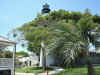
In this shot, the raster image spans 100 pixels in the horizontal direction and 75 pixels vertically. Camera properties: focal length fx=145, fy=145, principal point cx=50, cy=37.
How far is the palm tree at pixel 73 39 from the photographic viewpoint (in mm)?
7930

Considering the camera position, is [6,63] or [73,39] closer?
[73,39]

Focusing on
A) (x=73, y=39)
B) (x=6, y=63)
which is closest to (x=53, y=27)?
(x=73, y=39)

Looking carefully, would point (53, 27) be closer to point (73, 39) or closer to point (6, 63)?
point (73, 39)

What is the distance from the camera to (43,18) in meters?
23.9

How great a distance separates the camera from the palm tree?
7.93 meters

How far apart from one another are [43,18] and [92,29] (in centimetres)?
1578

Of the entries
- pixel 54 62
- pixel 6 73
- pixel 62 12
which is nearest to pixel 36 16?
pixel 62 12

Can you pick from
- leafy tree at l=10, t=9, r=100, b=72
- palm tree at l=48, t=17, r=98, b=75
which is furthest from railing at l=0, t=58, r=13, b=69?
palm tree at l=48, t=17, r=98, b=75

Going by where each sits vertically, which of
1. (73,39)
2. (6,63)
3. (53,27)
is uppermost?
(53,27)

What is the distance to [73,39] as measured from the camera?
8.20m

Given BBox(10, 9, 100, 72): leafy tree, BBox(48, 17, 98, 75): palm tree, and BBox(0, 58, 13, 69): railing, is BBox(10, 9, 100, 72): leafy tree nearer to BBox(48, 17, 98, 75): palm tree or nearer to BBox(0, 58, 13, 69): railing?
BBox(48, 17, 98, 75): palm tree

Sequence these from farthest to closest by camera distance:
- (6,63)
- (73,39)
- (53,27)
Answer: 1. (6,63)
2. (53,27)
3. (73,39)

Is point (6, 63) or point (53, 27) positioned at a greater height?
point (53, 27)

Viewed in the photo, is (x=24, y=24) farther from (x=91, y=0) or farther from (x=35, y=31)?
(x=91, y=0)
